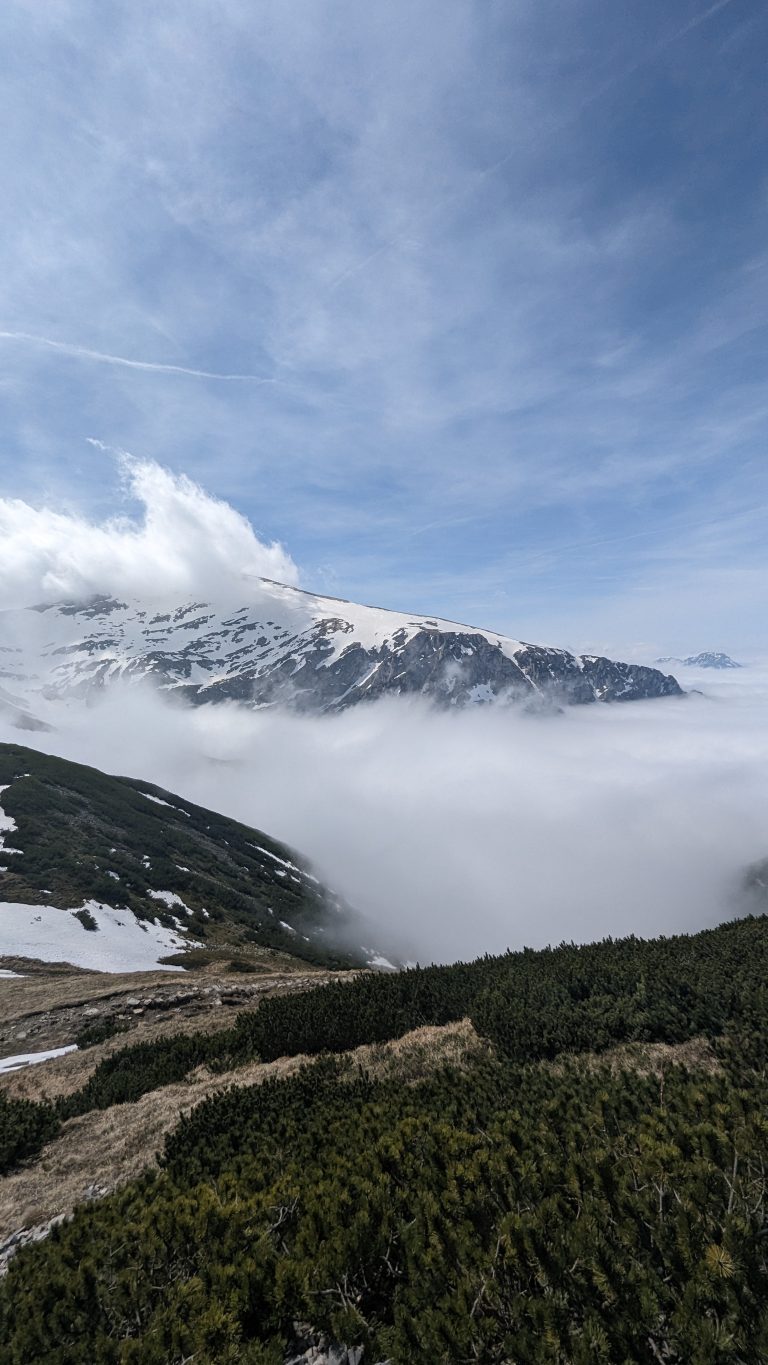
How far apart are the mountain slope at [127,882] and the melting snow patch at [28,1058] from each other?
1471 centimetres

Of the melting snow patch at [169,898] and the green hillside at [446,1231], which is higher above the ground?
the green hillside at [446,1231]

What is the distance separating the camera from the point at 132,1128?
1074 cm

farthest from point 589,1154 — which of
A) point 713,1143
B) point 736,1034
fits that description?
point 736,1034

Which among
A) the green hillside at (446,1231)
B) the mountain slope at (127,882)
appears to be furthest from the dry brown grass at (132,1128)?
the mountain slope at (127,882)

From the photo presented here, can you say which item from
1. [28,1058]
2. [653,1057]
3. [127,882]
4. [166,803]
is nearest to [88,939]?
[127,882]

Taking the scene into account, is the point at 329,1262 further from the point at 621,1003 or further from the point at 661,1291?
the point at 621,1003

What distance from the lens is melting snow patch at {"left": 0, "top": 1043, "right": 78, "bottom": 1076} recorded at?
52.3 feet

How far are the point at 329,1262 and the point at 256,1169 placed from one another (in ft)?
8.74

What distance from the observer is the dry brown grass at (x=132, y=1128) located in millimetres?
8875

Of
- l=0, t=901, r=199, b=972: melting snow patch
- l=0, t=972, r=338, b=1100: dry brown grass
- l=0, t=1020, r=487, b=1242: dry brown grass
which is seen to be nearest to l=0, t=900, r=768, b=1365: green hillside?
l=0, t=1020, r=487, b=1242: dry brown grass

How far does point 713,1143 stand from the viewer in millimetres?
5758

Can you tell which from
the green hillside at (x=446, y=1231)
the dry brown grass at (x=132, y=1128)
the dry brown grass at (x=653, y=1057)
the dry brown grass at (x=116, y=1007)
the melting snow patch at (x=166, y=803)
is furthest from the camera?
the melting snow patch at (x=166, y=803)

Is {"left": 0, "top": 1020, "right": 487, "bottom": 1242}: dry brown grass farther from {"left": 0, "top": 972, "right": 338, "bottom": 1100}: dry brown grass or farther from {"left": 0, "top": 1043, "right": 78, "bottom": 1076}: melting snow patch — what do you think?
{"left": 0, "top": 1043, "right": 78, "bottom": 1076}: melting snow patch

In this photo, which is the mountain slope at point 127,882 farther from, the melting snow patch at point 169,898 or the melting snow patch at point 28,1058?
the melting snow patch at point 28,1058
